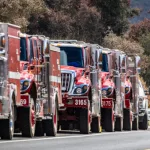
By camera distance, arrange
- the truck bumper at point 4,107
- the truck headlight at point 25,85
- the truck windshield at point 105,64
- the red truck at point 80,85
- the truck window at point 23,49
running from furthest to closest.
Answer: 1. the truck windshield at point 105,64
2. the red truck at point 80,85
3. the truck window at point 23,49
4. the truck headlight at point 25,85
5. the truck bumper at point 4,107

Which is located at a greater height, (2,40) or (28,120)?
(2,40)

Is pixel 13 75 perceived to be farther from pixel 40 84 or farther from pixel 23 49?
pixel 40 84

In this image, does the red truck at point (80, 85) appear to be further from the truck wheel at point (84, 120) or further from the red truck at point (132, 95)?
the red truck at point (132, 95)

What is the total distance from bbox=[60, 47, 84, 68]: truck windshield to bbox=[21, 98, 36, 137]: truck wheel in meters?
5.84

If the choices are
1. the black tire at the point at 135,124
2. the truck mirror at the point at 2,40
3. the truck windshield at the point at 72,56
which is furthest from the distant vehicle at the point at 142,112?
the truck mirror at the point at 2,40

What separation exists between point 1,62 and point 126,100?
53.2ft

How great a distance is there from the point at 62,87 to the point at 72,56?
1326 mm

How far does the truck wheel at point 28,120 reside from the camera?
27.4m

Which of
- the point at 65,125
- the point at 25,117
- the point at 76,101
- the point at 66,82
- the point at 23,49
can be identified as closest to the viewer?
the point at 25,117

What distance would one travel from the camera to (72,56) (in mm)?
34094

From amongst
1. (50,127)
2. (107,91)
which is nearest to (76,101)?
(50,127)

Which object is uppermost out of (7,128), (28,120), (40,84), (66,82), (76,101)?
(66,82)

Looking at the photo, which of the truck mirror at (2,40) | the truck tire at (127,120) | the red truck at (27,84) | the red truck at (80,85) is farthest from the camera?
the truck tire at (127,120)

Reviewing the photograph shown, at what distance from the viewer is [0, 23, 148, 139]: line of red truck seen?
85.0 ft
